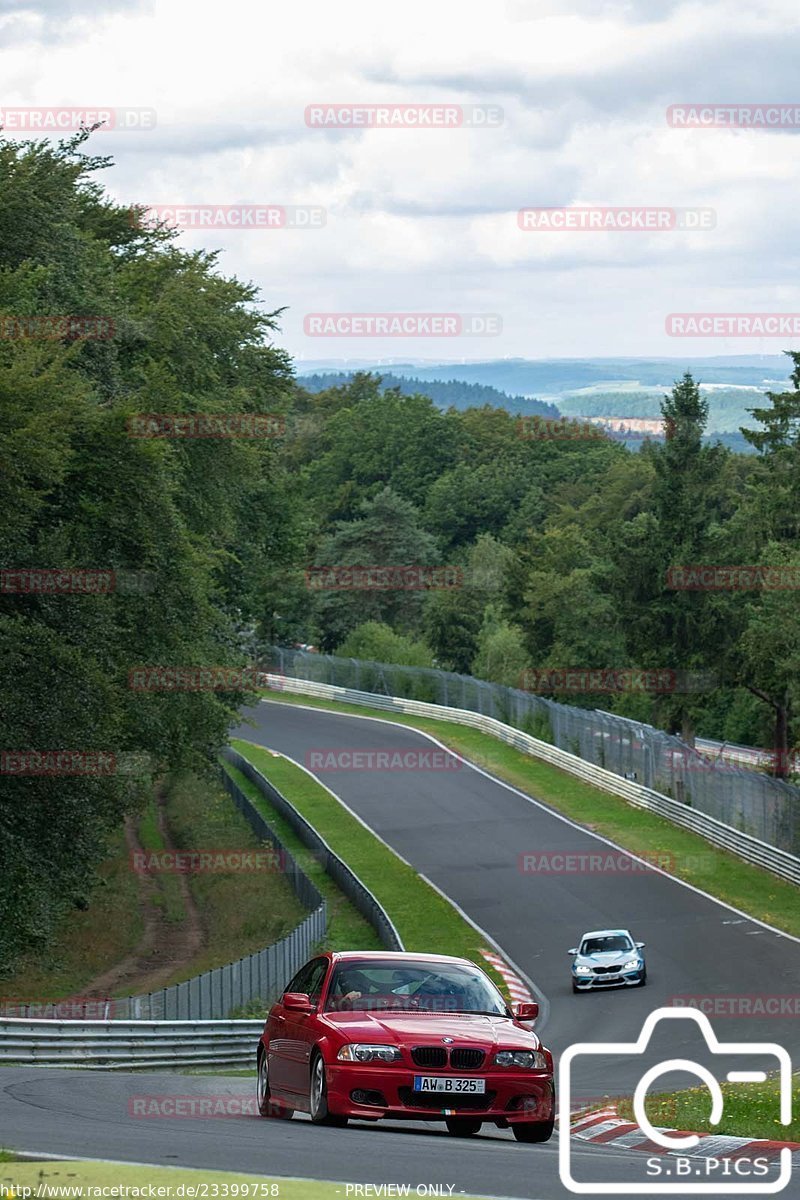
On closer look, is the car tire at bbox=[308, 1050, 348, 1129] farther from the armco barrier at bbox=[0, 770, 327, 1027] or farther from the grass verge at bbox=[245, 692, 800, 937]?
the grass verge at bbox=[245, 692, 800, 937]

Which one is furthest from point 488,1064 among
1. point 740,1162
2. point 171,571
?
point 171,571

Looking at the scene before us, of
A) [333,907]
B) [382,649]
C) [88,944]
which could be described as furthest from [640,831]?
[382,649]

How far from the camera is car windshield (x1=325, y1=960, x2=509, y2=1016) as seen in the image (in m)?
12.4

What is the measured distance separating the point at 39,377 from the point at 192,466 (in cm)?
1077

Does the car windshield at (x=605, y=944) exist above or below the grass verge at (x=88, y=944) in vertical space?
above

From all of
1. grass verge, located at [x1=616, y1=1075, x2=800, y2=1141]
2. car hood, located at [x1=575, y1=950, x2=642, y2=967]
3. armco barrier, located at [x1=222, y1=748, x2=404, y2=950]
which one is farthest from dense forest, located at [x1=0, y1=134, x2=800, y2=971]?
grass verge, located at [x1=616, y1=1075, x2=800, y2=1141]

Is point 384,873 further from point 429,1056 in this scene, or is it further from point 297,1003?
point 429,1056

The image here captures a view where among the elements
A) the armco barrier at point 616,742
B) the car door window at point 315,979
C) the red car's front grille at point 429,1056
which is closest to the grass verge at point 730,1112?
the red car's front grille at point 429,1056

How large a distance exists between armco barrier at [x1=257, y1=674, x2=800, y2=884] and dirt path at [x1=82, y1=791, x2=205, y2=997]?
14.9m

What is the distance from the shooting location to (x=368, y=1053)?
1149cm

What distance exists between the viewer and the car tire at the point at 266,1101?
42.3ft

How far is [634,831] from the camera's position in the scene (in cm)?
4997

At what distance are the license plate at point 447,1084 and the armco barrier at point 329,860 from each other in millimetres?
21157

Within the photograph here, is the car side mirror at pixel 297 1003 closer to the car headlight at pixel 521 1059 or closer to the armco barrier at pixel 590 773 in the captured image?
the car headlight at pixel 521 1059
